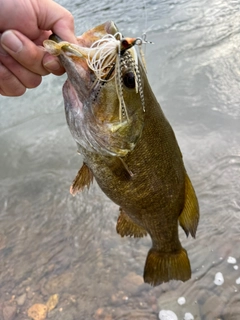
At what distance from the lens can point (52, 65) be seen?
5.31 ft

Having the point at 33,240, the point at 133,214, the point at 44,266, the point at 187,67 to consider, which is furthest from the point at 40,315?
the point at 187,67

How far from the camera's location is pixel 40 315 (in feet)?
9.32

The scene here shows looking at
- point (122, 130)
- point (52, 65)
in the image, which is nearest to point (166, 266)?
point (122, 130)

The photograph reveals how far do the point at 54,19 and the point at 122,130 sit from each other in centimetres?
59

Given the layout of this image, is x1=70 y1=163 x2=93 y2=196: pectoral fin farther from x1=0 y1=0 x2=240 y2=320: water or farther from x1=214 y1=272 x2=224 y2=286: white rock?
x1=214 y1=272 x2=224 y2=286: white rock

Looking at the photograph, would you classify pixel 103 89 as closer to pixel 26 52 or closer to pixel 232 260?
pixel 26 52

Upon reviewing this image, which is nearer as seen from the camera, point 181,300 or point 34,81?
point 34,81

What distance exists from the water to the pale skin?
188 centimetres

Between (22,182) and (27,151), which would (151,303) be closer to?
(22,182)

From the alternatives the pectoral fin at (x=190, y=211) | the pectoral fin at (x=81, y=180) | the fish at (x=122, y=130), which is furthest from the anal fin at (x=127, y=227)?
the pectoral fin at (x=81, y=180)

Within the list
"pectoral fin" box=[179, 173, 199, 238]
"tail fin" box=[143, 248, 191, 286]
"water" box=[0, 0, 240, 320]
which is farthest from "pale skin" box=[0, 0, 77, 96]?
"water" box=[0, 0, 240, 320]

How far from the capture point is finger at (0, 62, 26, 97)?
180 centimetres

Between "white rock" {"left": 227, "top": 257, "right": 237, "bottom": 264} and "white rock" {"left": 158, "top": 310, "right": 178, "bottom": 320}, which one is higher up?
"white rock" {"left": 158, "top": 310, "right": 178, "bottom": 320}

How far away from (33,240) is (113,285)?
2.88 feet
